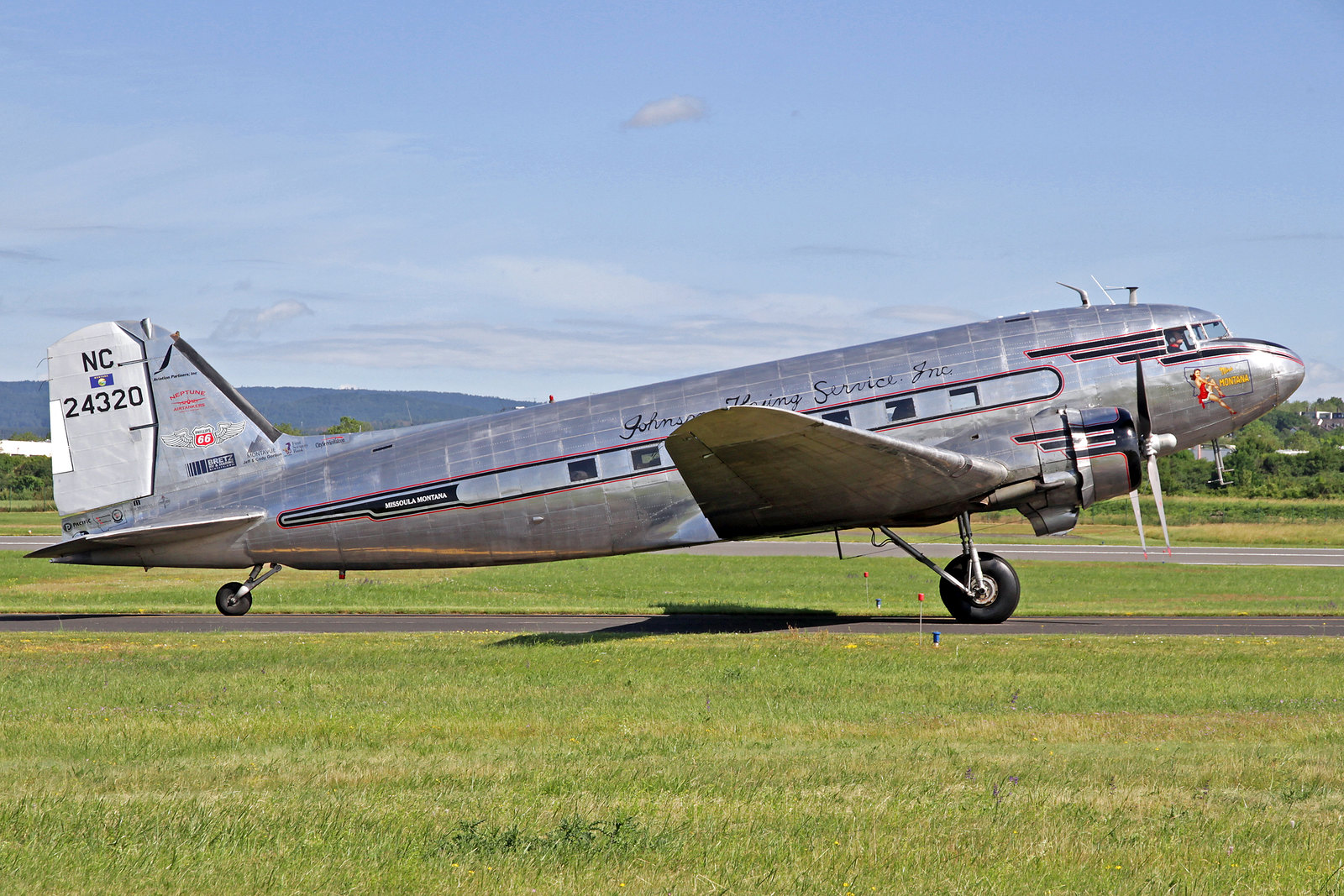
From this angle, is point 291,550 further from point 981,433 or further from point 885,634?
point 981,433

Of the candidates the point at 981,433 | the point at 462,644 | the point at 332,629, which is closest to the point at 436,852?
the point at 462,644

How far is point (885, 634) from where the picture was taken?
2148 cm

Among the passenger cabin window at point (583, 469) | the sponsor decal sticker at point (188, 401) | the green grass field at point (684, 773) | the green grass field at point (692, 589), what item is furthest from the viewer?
the green grass field at point (692, 589)

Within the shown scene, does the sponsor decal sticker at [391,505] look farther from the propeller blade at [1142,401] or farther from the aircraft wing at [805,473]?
the propeller blade at [1142,401]

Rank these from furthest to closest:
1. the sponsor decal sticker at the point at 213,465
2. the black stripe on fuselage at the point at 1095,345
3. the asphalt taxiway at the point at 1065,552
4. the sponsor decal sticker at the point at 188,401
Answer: the asphalt taxiway at the point at 1065,552, the sponsor decal sticker at the point at 188,401, the sponsor decal sticker at the point at 213,465, the black stripe on fuselage at the point at 1095,345

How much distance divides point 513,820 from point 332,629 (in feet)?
56.3

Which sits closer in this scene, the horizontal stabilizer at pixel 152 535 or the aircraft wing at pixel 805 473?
the aircraft wing at pixel 805 473

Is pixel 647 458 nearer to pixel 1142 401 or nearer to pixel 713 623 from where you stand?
pixel 713 623

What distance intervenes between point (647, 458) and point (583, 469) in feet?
4.20

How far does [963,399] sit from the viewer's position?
21766 mm

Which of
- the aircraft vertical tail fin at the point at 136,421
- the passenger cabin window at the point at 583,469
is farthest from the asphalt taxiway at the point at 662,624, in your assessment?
the aircraft vertical tail fin at the point at 136,421

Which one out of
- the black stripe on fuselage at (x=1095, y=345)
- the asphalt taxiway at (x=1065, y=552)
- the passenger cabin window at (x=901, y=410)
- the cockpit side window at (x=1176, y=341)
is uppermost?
the black stripe on fuselage at (x=1095, y=345)

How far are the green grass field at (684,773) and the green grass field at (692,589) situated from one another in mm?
11174

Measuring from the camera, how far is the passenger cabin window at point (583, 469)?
73.6 feet
